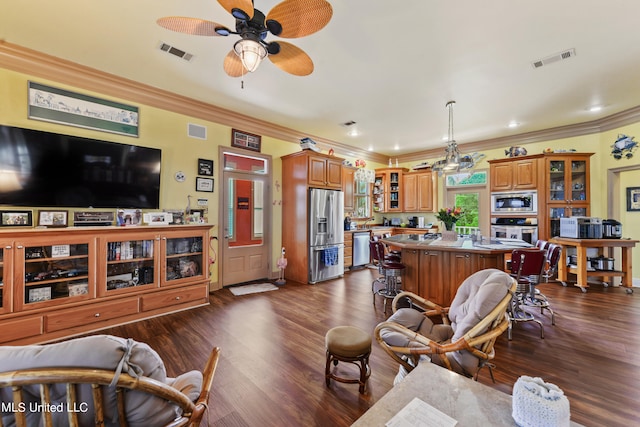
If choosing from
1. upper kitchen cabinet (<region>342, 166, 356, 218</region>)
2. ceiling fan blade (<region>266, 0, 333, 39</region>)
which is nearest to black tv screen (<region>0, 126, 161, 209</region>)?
ceiling fan blade (<region>266, 0, 333, 39</region>)

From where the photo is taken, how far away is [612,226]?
4402 millimetres

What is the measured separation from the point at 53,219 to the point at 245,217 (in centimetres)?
254

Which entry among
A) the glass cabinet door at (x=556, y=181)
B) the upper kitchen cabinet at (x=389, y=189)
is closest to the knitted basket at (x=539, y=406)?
the glass cabinet door at (x=556, y=181)

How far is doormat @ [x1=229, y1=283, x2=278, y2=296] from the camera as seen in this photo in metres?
4.37

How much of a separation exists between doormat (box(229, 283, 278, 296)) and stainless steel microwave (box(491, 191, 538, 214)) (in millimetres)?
5136

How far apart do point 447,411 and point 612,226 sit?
5.70m

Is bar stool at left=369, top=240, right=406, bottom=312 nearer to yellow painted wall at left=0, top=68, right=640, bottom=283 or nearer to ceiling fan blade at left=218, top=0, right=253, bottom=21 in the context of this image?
yellow painted wall at left=0, top=68, right=640, bottom=283

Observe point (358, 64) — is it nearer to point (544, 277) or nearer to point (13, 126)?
point (544, 277)

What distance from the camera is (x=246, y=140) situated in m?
4.80

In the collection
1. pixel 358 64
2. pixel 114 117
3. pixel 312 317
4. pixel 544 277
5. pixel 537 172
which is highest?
pixel 358 64

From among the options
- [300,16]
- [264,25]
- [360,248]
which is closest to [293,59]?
[264,25]

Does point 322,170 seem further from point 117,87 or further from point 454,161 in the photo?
point 117,87

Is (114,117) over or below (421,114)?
below

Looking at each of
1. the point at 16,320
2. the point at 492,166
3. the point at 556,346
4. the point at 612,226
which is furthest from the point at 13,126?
the point at 612,226
